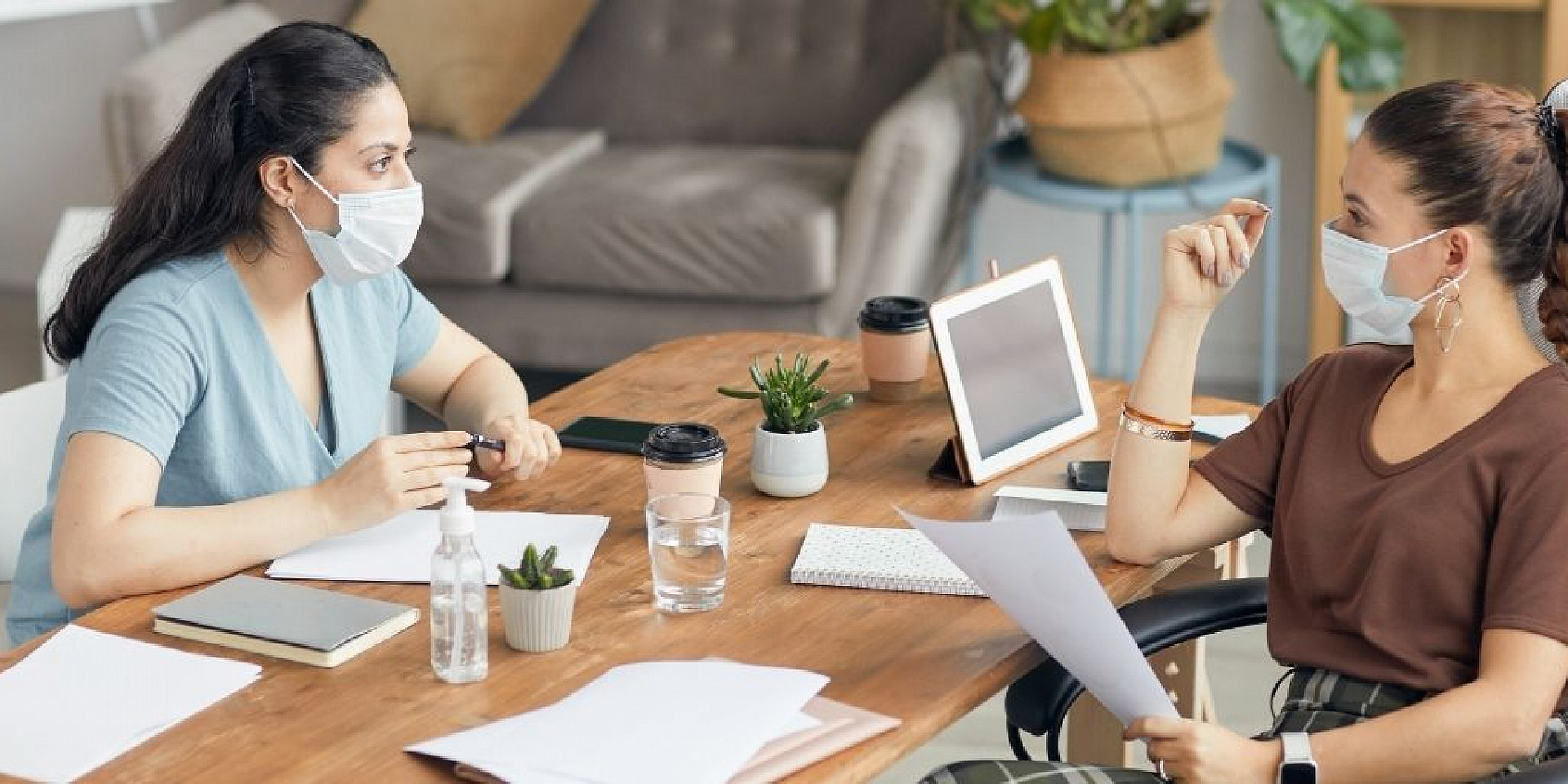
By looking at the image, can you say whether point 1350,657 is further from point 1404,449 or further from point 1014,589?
point 1014,589

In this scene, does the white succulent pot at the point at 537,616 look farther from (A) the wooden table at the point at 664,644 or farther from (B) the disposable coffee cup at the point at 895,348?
(B) the disposable coffee cup at the point at 895,348

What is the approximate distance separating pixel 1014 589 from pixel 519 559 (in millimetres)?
486

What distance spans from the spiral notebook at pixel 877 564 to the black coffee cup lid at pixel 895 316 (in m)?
0.43

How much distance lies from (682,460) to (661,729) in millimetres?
474

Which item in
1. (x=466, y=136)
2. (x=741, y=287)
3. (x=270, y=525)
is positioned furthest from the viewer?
(x=466, y=136)

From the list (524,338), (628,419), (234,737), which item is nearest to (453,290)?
(524,338)

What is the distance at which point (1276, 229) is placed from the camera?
4.24m

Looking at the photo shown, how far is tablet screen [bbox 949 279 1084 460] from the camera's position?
208cm

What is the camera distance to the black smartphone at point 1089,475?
80.0 inches

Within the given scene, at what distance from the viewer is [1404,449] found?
1745mm

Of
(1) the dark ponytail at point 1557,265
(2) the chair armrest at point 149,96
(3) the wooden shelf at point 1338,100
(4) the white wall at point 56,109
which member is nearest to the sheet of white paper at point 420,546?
(1) the dark ponytail at point 1557,265

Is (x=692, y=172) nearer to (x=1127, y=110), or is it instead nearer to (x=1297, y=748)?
(x=1127, y=110)

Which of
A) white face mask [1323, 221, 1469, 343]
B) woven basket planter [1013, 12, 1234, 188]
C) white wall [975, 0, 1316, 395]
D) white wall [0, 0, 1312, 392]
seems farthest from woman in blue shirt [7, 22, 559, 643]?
white wall [0, 0, 1312, 392]

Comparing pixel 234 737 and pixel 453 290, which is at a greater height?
pixel 234 737
